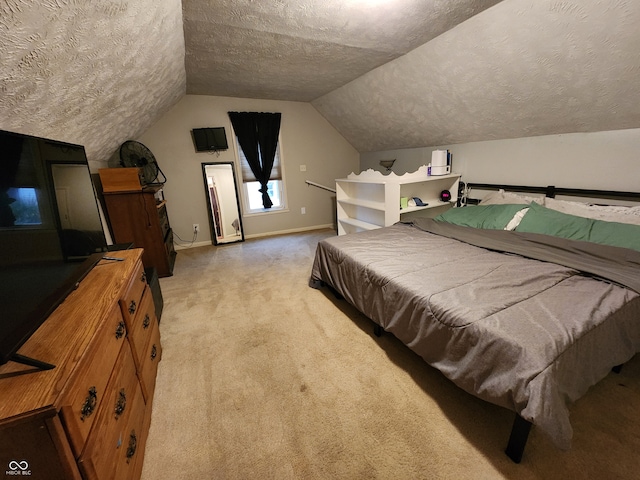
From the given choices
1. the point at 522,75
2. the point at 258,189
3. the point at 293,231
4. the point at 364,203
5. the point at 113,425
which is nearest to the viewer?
the point at 113,425

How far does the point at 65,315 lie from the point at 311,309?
1677 millimetres

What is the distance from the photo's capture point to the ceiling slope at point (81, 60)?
1.00 meters

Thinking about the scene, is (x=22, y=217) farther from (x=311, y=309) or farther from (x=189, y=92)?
(x=189, y=92)

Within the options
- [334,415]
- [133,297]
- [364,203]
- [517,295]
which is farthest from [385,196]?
[133,297]

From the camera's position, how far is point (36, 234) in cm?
95

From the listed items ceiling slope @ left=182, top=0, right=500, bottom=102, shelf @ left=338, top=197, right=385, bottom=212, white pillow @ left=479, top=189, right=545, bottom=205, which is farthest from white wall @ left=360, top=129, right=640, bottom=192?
ceiling slope @ left=182, top=0, right=500, bottom=102

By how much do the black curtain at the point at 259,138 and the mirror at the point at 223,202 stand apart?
0.38 meters

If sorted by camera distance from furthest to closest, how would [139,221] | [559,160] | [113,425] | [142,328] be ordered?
[139,221] < [559,160] < [142,328] < [113,425]

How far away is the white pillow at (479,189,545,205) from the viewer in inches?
99.1

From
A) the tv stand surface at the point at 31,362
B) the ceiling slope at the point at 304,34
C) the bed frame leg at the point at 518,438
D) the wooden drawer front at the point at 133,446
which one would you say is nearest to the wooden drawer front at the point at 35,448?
the tv stand surface at the point at 31,362

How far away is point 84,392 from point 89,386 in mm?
43

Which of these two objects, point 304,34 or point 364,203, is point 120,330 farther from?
point 364,203

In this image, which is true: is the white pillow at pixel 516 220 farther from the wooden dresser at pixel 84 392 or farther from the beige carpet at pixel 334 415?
the wooden dresser at pixel 84 392

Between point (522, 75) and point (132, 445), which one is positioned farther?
point (522, 75)
